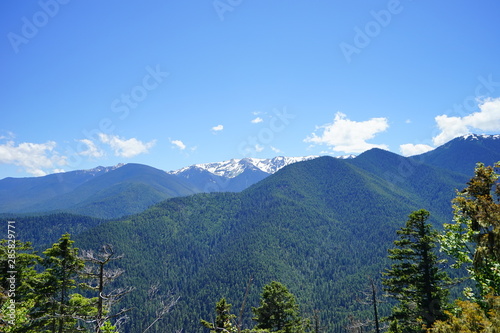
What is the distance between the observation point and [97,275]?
12.1m

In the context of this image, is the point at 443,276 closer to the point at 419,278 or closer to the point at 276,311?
the point at 419,278

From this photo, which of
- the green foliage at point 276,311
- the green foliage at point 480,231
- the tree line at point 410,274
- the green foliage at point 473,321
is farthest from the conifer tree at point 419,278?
the green foliage at point 276,311

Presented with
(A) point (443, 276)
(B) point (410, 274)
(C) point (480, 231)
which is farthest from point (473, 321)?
(B) point (410, 274)

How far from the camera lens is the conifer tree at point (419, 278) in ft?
62.9

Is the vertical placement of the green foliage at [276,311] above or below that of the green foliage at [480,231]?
below

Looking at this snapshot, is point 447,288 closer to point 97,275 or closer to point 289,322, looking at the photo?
point 289,322

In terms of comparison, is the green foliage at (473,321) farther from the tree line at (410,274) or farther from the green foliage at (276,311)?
the green foliage at (276,311)

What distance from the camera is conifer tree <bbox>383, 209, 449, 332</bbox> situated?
1917cm

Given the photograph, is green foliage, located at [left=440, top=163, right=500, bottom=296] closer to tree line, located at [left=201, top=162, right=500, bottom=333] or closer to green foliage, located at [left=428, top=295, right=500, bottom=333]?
tree line, located at [left=201, top=162, right=500, bottom=333]

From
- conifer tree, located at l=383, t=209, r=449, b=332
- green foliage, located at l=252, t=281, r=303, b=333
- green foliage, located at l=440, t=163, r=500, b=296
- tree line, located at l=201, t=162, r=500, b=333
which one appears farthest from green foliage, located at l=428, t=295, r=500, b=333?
green foliage, located at l=252, t=281, r=303, b=333

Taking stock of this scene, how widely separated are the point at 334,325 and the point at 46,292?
186745mm

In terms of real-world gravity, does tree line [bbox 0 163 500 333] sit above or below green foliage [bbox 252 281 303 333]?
above

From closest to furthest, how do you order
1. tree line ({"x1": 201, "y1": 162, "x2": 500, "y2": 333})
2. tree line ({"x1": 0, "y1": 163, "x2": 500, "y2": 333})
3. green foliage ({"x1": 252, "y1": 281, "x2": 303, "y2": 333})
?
1. tree line ({"x1": 201, "y1": 162, "x2": 500, "y2": 333})
2. tree line ({"x1": 0, "y1": 163, "x2": 500, "y2": 333})
3. green foliage ({"x1": 252, "y1": 281, "x2": 303, "y2": 333})

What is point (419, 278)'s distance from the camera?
19.9 m
